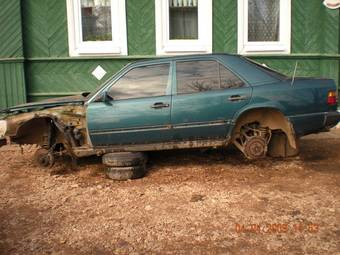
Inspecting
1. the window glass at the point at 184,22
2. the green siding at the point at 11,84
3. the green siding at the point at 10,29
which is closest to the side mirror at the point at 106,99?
the green siding at the point at 11,84

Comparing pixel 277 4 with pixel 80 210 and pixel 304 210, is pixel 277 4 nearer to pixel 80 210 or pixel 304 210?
pixel 304 210

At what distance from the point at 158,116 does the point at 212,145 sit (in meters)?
0.91

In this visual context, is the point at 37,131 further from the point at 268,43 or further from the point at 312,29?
the point at 312,29

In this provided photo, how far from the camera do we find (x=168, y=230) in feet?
14.3

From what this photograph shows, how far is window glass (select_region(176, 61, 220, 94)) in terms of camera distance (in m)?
6.20

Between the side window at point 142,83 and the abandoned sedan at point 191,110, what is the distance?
0.01 meters

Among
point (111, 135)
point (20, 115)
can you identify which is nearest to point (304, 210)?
point (111, 135)

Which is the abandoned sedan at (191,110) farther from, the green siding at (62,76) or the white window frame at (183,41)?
the white window frame at (183,41)

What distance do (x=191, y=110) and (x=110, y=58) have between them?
4460mm

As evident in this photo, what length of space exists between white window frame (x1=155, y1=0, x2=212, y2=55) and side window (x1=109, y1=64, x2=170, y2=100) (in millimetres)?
3847

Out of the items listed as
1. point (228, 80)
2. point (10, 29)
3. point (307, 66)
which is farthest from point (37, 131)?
point (307, 66)

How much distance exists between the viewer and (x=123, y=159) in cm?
604

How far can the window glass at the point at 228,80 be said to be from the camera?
6.18 m

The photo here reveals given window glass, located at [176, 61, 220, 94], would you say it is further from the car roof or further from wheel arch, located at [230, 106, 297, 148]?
wheel arch, located at [230, 106, 297, 148]
